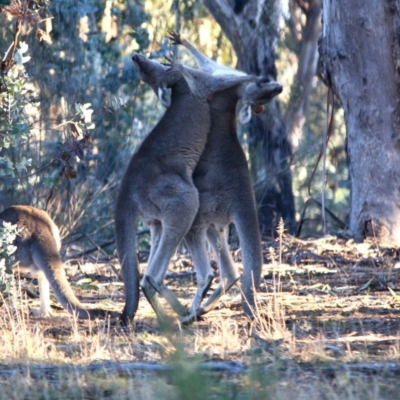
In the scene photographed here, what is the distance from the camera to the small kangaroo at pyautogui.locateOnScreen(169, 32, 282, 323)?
6.72 meters

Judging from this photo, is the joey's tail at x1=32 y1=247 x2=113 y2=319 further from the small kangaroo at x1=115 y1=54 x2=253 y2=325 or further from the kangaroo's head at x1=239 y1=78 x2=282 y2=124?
the kangaroo's head at x1=239 y1=78 x2=282 y2=124

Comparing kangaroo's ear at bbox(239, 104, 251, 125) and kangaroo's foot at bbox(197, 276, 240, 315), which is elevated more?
kangaroo's ear at bbox(239, 104, 251, 125)

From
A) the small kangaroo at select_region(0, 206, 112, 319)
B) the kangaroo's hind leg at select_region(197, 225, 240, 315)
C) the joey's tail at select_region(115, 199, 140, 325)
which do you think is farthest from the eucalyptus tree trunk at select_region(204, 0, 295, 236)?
the joey's tail at select_region(115, 199, 140, 325)

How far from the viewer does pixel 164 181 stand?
6.71 meters

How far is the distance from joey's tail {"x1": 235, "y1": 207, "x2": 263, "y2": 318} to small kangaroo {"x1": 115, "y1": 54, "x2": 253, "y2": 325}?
14.2 inches

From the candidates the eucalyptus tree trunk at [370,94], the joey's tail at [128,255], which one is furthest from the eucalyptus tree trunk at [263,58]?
the joey's tail at [128,255]

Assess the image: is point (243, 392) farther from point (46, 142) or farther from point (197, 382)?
point (46, 142)

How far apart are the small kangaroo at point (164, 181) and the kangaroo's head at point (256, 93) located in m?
0.08

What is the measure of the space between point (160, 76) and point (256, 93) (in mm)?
717

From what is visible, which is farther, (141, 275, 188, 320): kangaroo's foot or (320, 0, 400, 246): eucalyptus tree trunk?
(320, 0, 400, 246): eucalyptus tree trunk

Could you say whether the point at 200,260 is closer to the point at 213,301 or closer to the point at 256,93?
the point at 213,301

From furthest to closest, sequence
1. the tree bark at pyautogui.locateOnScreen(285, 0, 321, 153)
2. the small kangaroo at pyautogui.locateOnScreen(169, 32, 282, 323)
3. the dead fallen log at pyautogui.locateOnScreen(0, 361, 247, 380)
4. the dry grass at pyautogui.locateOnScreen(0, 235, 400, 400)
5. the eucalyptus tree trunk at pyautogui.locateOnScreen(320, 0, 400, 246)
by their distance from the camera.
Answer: the tree bark at pyautogui.locateOnScreen(285, 0, 321, 153), the eucalyptus tree trunk at pyautogui.locateOnScreen(320, 0, 400, 246), the small kangaroo at pyautogui.locateOnScreen(169, 32, 282, 323), the dead fallen log at pyautogui.locateOnScreen(0, 361, 247, 380), the dry grass at pyautogui.locateOnScreen(0, 235, 400, 400)

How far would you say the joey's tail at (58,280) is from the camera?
22.0 ft

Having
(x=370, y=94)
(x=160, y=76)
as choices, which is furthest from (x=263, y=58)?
(x=160, y=76)
